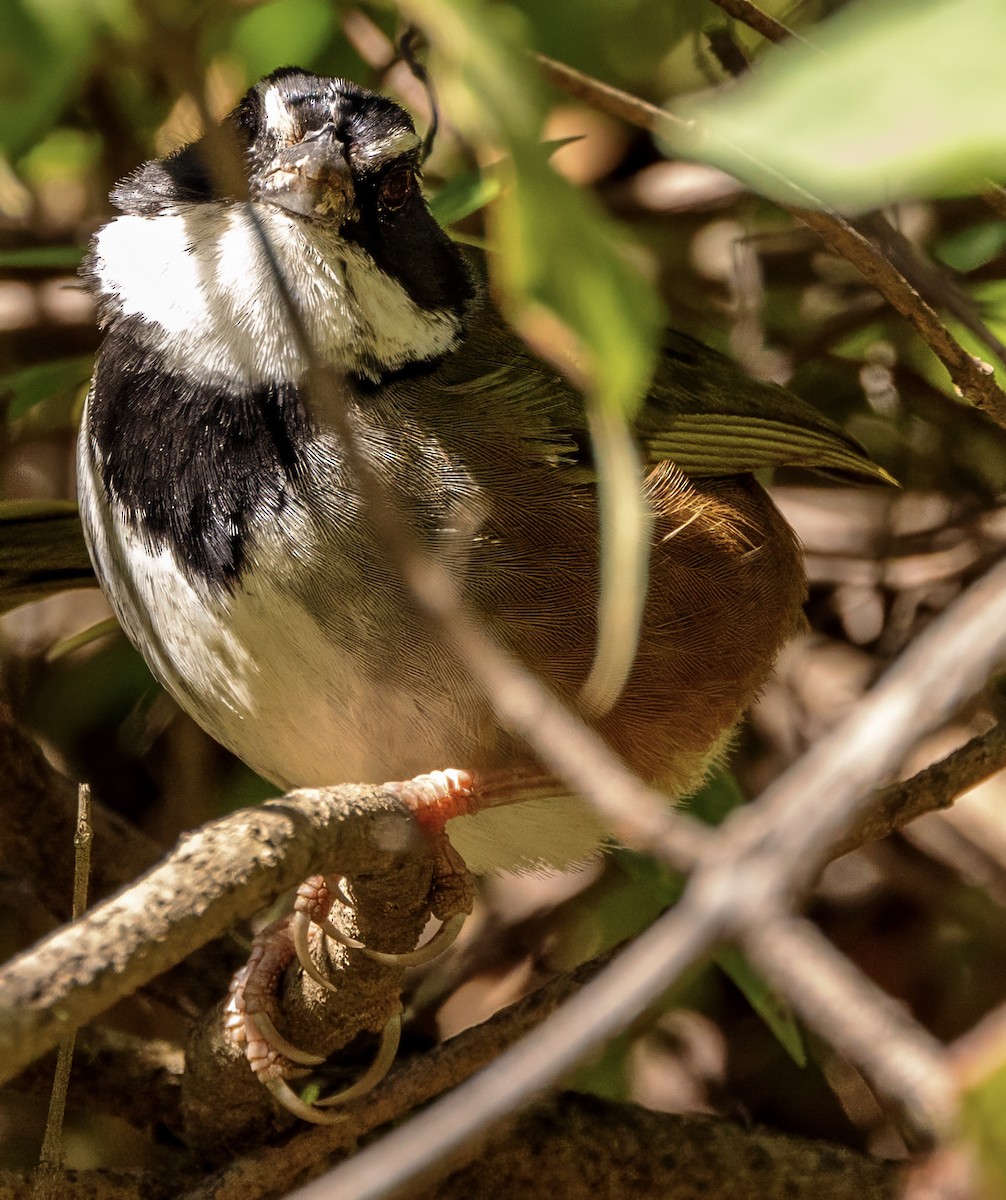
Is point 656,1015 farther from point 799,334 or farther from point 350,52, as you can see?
point 350,52

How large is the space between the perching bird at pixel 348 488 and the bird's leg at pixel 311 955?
140 mm

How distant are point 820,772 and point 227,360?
173 centimetres

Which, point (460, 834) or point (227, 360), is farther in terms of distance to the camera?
point (460, 834)

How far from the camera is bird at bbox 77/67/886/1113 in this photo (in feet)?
7.30

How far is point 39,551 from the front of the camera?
2.85 metres

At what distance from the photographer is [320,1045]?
2.47m

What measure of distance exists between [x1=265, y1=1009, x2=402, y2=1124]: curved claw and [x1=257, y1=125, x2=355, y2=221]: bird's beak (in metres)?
1.36

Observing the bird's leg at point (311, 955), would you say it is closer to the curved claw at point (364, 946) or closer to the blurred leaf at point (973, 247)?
the curved claw at point (364, 946)

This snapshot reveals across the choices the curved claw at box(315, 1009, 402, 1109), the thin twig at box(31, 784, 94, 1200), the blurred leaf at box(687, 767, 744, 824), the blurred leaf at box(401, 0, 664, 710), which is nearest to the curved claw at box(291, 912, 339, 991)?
the curved claw at box(315, 1009, 402, 1109)

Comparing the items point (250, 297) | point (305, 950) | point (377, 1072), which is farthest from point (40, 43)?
point (377, 1072)

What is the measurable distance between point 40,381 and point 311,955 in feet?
4.32

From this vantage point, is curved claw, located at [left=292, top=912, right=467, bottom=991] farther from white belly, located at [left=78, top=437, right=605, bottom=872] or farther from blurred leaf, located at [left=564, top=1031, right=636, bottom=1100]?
blurred leaf, located at [left=564, top=1031, right=636, bottom=1100]

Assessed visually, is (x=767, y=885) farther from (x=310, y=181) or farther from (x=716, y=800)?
(x=716, y=800)

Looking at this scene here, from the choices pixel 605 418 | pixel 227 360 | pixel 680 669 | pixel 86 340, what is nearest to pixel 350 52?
pixel 86 340
